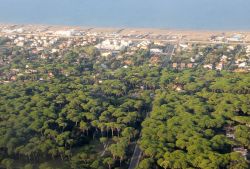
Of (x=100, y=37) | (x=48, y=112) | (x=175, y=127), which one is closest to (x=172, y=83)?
(x=175, y=127)

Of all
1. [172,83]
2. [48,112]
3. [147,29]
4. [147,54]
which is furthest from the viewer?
[147,29]

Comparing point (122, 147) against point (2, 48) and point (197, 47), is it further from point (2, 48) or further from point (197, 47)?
point (2, 48)

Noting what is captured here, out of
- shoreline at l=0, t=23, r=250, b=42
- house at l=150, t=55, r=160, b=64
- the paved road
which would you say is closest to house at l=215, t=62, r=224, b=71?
house at l=150, t=55, r=160, b=64

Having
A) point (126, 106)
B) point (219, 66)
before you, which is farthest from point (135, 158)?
point (219, 66)

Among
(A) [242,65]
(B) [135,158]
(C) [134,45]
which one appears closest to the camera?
(B) [135,158]

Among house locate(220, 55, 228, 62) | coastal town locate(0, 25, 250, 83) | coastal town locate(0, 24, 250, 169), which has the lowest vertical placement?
coastal town locate(0, 24, 250, 169)

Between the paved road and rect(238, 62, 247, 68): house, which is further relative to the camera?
rect(238, 62, 247, 68): house

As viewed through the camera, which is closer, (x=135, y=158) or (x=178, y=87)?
(x=135, y=158)

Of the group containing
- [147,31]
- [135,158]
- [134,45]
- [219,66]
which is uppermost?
[147,31]

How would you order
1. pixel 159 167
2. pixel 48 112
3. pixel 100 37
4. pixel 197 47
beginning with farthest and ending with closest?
pixel 100 37
pixel 197 47
pixel 48 112
pixel 159 167

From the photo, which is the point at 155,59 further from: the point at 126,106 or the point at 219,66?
the point at 126,106

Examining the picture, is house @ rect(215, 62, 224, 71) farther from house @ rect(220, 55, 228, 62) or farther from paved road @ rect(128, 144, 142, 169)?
paved road @ rect(128, 144, 142, 169)
